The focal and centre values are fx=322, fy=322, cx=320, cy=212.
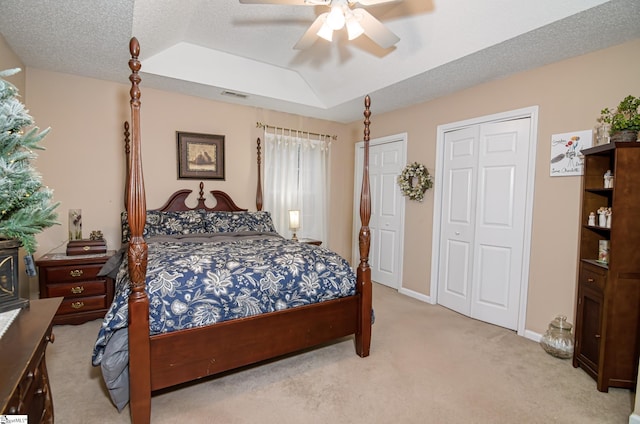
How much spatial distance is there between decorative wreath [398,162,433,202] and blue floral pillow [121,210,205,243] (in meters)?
2.62

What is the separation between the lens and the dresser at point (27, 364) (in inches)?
37.0

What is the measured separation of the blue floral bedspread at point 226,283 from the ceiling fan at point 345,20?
169cm

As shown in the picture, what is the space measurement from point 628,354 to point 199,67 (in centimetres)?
456

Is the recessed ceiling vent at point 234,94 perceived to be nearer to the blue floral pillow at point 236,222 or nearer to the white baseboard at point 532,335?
the blue floral pillow at point 236,222

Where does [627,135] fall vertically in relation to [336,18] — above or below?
below

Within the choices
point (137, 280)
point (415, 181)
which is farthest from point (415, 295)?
point (137, 280)

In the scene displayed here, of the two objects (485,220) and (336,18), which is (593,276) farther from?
(336,18)

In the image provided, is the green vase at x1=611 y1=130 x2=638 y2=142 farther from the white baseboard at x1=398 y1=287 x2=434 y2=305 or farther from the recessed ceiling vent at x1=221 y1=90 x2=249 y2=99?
the recessed ceiling vent at x1=221 y1=90 x2=249 y2=99

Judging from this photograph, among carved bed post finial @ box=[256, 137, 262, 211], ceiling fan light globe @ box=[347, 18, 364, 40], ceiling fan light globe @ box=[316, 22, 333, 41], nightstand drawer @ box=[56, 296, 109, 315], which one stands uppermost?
ceiling fan light globe @ box=[347, 18, 364, 40]

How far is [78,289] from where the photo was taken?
124 inches

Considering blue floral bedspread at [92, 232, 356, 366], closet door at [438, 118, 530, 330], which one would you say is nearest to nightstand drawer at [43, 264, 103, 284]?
blue floral bedspread at [92, 232, 356, 366]

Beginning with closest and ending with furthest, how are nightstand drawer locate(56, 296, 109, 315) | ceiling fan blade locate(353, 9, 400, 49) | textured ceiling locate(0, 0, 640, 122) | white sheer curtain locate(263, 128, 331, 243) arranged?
1. ceiling fan blade locate(353, 9, 400, 49)
2. textured ceiling locate(0, 0, 640, 122)
3. nightstand drawer locate(56, 296, 109, 315)
4. white sheer curtain locate(263, 128, 331, 243)

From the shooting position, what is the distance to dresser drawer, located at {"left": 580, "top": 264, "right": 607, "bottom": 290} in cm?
228

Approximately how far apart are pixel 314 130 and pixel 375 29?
2.78 metres
